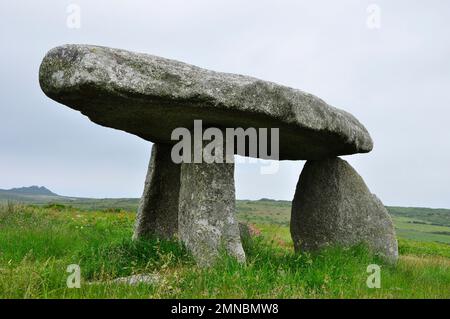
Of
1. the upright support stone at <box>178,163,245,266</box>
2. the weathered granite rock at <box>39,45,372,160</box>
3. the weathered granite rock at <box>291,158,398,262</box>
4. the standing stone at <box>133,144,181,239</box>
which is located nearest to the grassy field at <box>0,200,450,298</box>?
the upright support stone at <box>178,163,245,266</box>

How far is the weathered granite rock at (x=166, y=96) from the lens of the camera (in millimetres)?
5941

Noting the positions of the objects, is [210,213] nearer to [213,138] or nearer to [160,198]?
[213,138]

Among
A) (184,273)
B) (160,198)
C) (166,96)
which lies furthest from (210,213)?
(160,198)

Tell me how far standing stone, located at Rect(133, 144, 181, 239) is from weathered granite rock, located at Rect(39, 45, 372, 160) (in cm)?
111

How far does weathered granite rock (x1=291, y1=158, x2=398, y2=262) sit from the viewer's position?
9719 mm

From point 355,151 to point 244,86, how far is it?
3.63m

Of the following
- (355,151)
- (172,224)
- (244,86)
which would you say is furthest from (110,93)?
(355,151)

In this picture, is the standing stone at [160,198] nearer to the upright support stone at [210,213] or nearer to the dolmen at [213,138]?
the dolmen at [213,138]

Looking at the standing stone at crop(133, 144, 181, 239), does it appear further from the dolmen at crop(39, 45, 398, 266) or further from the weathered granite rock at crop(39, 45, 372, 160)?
the weathered granite rock at crop(39, 45, 372, 160)

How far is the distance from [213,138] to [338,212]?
3.42 m

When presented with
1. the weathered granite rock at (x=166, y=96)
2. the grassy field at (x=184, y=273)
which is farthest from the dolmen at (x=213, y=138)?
the grassy field at (x=184, y=273)

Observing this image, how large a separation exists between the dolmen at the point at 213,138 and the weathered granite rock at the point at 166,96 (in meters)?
0.01

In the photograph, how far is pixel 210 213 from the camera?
746cm
